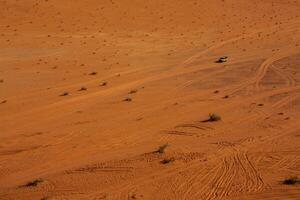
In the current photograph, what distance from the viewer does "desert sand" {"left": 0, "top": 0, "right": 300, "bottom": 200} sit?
11086 millimetres

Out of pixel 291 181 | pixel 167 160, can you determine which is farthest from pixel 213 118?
pixel 291 181

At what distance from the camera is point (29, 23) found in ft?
107

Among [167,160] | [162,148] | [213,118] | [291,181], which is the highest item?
[213,118]

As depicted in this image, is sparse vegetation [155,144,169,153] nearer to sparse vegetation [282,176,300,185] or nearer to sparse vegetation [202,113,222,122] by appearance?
sparse vegetation [202,113,222,122]

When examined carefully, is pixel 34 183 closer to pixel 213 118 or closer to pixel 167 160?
pixel 167 160

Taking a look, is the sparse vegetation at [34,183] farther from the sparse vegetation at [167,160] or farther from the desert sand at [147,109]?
the sparse vegetation at [167,160]

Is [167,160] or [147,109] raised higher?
[147,109]

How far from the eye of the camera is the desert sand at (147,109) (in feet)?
36.4

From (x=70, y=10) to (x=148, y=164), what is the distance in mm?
24900

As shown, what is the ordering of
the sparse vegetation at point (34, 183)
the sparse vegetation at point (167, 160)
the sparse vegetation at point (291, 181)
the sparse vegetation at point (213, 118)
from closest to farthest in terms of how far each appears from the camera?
the sparse vegetation at point (291, 181)
the sparse vegetation at point (34, 183)
the sparse vegetation at point (167, 160)
the sparse vegetation at point (213, 118)

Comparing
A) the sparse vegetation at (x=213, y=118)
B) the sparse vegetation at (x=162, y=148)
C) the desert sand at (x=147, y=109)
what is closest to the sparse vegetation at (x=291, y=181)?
the desert sand at (x=147, y=109)

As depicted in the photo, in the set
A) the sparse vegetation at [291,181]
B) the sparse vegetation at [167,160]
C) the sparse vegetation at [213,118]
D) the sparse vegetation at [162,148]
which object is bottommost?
the sparse vegetation at [291,181]

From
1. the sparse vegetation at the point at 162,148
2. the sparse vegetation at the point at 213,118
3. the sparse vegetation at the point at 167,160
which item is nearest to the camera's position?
the sparse vegetation at the point at 167,160

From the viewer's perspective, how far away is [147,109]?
53.8 ft
